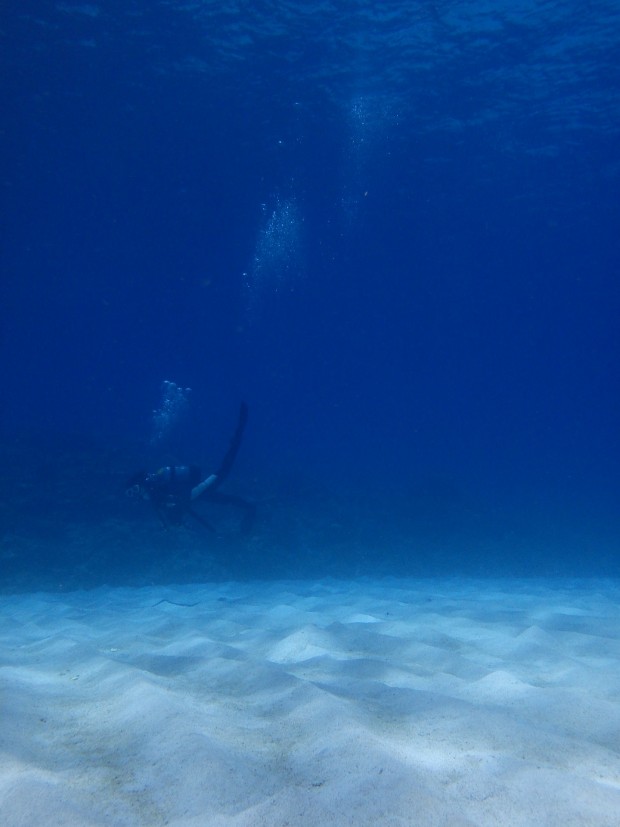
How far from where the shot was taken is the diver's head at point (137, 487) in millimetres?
9586

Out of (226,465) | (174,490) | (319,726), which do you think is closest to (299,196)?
(226,465)

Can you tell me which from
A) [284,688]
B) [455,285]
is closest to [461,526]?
[284,688]

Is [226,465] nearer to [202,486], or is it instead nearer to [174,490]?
[202,486]

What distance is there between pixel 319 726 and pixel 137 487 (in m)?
7.41

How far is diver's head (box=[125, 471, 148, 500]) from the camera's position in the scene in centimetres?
959

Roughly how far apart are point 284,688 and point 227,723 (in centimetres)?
66

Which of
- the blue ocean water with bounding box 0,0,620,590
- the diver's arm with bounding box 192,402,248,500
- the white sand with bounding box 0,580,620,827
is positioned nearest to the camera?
the white sand with bounding box 0,580,620,827

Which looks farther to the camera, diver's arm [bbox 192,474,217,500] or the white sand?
diver's arm [bbox 192,474,217,500]

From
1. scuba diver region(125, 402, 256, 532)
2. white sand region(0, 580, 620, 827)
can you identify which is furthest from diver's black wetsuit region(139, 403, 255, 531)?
white sand region(0, 580, 620, 827)

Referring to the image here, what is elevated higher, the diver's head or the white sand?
the diver's head

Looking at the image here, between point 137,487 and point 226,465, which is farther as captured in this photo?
point 226,465

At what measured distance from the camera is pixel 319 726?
296 cm

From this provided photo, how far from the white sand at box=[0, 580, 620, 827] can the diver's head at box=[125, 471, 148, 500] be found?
3595 mm

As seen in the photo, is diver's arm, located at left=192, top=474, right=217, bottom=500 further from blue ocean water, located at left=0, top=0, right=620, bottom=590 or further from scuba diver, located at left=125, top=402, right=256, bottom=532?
blue ocean water, located at left=0, top=0, right=620, bottom=590
